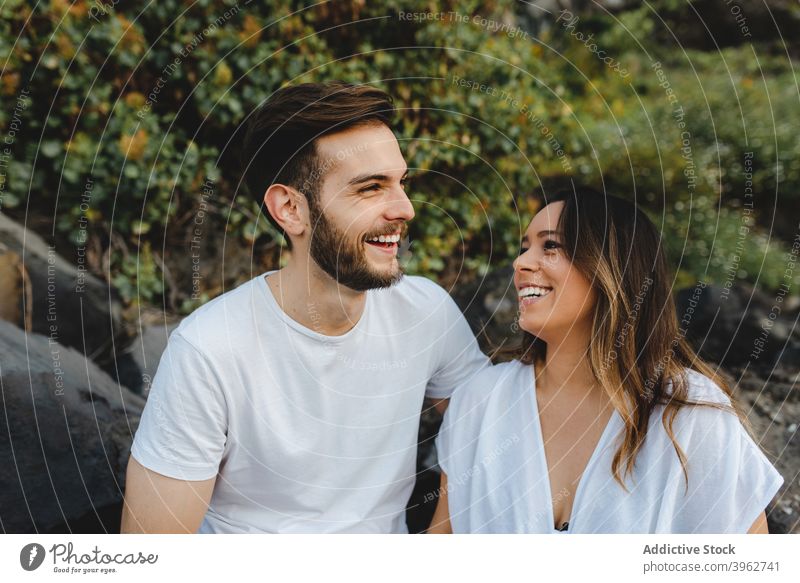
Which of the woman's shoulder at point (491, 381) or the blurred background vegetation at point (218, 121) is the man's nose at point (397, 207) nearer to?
the woman's shoulder at point (491, 381)

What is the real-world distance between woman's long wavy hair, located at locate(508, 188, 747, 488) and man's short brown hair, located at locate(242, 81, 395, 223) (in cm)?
61

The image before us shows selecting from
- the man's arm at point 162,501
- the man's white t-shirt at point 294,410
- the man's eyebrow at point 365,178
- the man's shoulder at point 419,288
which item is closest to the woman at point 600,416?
the man's white t-shirt at point 294,410

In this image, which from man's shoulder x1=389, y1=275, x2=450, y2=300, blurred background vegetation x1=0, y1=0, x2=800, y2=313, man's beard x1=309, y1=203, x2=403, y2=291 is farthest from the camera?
blurred background vegetation x1=0, y1=0, x2=800, y2=313

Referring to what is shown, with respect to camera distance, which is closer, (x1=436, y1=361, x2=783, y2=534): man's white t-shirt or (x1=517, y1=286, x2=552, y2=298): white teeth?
(x1=436, y1=361, x2=783, y2=534): man's white t-shirt

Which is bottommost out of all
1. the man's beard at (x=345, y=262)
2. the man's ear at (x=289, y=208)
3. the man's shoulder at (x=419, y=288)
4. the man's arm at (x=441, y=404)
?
the man's arm at (x=441, y=404)

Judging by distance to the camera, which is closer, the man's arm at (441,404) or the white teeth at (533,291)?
the white teeth at (533,291)

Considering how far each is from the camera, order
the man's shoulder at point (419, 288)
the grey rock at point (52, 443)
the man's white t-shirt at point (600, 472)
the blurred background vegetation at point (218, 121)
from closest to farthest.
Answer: the man's white t-shirt at point (600, 472), the grey rock at point (52, 443), the man's shoulder at point (419, 288), the blurred background vegetation at point (218, 121)

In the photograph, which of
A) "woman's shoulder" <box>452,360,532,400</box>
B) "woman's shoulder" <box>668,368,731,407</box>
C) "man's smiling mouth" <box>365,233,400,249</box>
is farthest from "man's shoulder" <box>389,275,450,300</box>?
"woman's shoulder" <box>668,368,731,407</box>

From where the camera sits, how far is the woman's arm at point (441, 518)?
214cm

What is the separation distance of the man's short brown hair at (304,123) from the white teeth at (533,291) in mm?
627

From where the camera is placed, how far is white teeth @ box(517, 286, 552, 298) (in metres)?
1.97

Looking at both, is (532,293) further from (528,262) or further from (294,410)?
(294,410)

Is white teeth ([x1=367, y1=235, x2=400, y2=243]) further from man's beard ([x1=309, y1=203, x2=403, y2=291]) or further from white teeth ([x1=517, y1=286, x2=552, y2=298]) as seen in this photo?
white teeth ([x1=517, y1=286, x2=552, y2=298])
